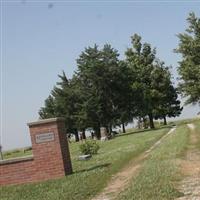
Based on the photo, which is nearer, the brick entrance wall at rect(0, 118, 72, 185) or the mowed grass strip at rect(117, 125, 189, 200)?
the mowed grass strip at rect(117, 125, 189, 200)

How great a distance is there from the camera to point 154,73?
73750 millimetres

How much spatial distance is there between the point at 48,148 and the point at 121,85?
4612cm

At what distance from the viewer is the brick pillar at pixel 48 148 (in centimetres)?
1928

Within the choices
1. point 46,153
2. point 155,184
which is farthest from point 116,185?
point 46,153

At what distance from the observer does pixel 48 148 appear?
19.3 meters

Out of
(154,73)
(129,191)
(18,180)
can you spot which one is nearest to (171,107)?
(154,73)

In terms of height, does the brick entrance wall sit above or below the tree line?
below

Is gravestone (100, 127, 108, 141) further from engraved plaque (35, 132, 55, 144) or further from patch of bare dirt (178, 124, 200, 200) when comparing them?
engraved plaque (35, 132, 55, 144)

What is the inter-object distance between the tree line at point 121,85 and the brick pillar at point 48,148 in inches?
1656

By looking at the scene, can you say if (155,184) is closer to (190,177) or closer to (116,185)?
(190,177)

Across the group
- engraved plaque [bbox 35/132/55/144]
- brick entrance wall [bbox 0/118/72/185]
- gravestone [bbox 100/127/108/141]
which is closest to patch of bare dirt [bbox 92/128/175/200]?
brick entrance wall [bbox 0/118/72/185]

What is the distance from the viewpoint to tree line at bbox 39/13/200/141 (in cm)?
6306

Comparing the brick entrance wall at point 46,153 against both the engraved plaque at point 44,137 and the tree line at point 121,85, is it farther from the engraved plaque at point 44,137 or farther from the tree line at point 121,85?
the tree line at point 121,85

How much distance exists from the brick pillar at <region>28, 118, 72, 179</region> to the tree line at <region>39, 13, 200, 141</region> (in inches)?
1656
